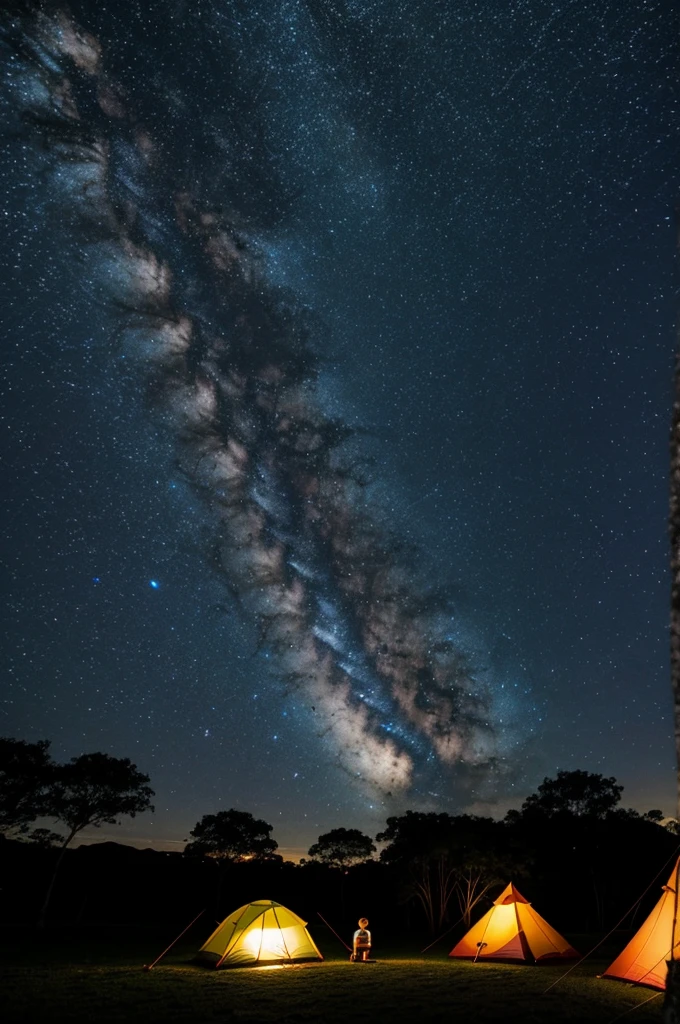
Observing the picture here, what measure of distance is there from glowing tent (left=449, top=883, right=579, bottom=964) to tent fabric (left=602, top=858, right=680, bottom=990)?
3250mm

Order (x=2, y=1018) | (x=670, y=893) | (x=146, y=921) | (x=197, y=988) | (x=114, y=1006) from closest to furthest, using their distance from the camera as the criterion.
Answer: (x=2, y=1018), (x=114, y=1006), (x=670, y=893), (x=197, y=988), (x=146, y=921)

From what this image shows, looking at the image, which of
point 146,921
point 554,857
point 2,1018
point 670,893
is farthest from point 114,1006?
point 554,857

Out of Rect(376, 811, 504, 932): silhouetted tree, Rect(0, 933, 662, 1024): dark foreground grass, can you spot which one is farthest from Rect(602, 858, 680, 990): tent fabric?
Rect(376, 811, 504, 932): silhouetted tree

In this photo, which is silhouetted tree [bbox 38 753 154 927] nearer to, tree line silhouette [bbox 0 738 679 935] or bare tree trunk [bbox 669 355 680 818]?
tree line silhouette [bbox 0 738 679 935]

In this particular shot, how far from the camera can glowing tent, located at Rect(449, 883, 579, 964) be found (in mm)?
17906

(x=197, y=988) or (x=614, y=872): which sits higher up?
(x=614, y=872)

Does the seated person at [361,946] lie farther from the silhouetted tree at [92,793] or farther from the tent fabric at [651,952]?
the silhouetted tree at [92,793]

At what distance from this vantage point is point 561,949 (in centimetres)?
1820

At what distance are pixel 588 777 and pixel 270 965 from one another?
121 ft

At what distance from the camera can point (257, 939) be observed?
58.0 ft

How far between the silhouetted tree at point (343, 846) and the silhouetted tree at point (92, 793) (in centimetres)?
2107

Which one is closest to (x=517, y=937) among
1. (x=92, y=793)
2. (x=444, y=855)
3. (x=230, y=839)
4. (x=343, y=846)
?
(x=444, y=855)

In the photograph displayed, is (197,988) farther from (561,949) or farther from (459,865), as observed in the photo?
(459,865)

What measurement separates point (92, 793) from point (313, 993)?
78.6 feet
